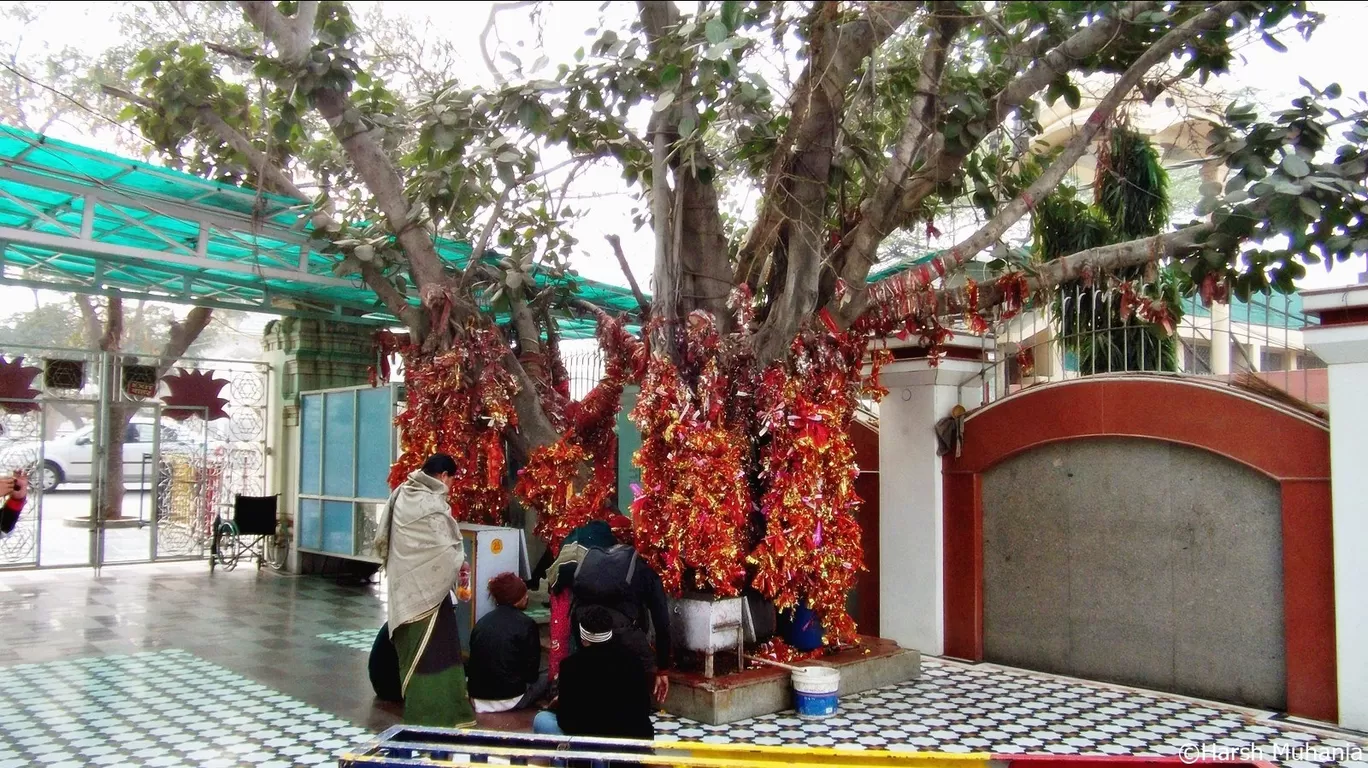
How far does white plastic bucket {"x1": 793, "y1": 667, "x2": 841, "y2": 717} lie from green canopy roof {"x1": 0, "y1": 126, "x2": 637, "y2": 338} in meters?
4.01

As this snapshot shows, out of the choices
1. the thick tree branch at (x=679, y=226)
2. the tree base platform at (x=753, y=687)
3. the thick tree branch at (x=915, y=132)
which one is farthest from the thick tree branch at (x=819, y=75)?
the tree base platform at (x=753, y=687)

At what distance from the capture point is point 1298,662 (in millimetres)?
6000

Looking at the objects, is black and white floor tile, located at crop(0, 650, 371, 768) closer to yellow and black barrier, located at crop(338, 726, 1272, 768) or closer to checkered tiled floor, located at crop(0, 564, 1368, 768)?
checkered tiled floor, located at crop(0, 564, 1368, 768)

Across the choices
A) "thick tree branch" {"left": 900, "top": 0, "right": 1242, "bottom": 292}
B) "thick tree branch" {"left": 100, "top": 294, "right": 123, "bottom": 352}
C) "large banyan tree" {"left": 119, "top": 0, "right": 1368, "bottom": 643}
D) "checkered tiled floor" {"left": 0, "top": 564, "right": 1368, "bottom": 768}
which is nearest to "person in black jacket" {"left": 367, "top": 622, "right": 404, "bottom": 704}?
"checkered tiled floor" {"left": 0, "top": 564, "right": 1368, "bottom": 768}

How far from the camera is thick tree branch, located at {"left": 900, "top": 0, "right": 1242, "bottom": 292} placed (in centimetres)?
571

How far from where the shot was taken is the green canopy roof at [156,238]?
7016 mm

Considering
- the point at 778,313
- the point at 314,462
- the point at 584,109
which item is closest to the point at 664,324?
the point at 778,313

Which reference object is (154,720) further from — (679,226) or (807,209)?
(807,209)

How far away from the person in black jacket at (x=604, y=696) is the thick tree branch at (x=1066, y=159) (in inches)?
144

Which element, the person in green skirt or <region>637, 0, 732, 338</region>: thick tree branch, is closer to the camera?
the person in green skirt

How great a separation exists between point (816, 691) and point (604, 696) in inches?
89.7

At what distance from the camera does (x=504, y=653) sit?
565cm

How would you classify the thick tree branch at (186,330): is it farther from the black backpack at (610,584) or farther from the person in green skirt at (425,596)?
the black backpack at (610,584)

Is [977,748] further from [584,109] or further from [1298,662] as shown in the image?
[584,109]
